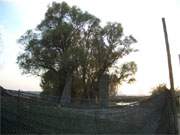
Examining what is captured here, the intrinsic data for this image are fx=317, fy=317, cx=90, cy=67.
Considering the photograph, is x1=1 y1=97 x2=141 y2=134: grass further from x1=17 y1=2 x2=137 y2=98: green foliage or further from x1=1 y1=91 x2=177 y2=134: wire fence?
x1=17 y1=2 x2=137 y2=98: green foliage

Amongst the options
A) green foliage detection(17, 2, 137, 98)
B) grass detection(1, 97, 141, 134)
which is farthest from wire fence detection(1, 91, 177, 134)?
green foliage detection(17, 2, 137, 98)

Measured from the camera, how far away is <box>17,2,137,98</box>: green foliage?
117ft

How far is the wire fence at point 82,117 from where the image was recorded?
8.88 meters

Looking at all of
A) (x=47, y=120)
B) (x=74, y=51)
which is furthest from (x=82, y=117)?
(x=74, y=51)

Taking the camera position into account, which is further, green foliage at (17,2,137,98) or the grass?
green foliage at (17,2,137,98)

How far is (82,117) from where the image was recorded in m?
9.79

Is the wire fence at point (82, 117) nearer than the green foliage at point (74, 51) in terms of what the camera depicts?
Yes

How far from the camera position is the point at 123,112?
1056cm

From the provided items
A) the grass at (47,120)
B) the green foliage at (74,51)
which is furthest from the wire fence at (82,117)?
the green foliage at (74,51)

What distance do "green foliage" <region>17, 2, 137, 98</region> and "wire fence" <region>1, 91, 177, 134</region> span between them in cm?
2402

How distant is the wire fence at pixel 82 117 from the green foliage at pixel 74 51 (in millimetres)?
24022

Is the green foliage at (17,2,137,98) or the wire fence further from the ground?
the green foliage at (17,2,137,98)

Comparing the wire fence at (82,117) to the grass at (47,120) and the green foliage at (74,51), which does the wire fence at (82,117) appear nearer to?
the grass at (47,120)

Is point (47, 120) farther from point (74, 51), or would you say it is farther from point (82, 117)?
point (74, 51)
